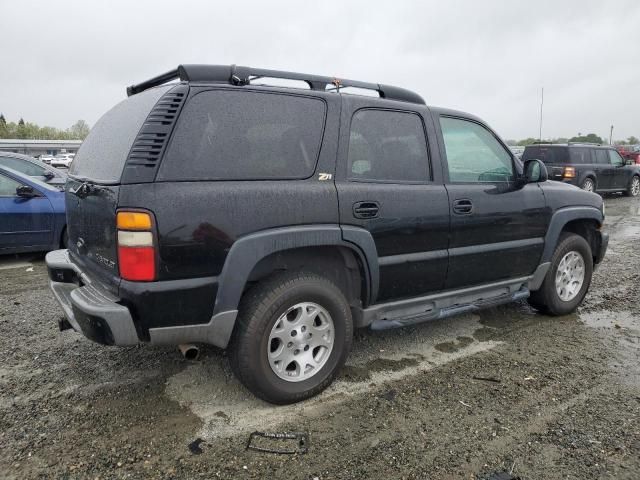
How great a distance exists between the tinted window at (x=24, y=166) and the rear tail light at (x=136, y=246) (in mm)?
5977

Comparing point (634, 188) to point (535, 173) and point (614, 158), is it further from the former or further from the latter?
point (535, 173)

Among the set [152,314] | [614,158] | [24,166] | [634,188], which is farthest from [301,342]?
[634,188]

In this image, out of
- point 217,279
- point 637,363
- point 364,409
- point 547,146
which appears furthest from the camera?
point 547,146

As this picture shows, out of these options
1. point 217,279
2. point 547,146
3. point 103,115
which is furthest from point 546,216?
point 547,146

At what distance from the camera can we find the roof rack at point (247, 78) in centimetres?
277

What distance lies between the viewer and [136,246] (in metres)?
2.48

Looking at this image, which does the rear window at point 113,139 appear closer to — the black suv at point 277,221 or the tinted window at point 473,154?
the black suv at point 277,221

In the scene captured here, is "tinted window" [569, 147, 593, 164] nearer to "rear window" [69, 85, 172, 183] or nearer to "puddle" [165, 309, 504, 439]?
"puddle" [165, 309, 504, 439]

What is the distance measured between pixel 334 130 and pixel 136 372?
2.16 meters

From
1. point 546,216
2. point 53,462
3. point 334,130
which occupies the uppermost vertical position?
point 334,130

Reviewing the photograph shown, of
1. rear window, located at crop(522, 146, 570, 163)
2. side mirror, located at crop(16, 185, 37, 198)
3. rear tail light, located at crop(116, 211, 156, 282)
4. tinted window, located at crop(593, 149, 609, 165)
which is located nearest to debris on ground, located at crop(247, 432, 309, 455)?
rear tail light, located at crop(116, 211, 156, 282)

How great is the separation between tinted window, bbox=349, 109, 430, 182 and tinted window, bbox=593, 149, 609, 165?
1388 cm

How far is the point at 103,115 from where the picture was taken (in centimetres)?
354

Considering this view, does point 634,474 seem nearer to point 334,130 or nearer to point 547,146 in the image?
point 334,130
